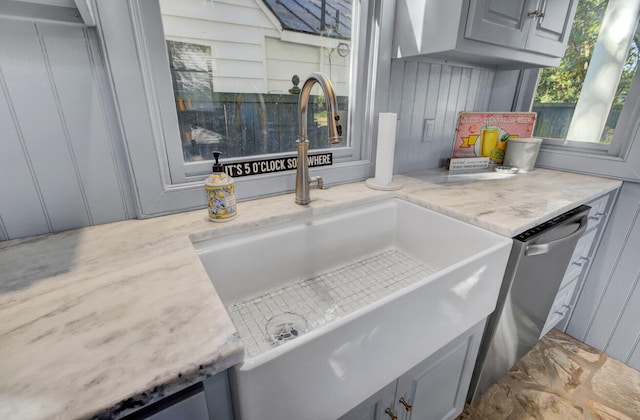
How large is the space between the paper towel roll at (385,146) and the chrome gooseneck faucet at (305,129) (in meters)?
0.29

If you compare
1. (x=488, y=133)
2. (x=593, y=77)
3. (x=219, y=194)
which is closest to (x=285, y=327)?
(x=219, y=194)

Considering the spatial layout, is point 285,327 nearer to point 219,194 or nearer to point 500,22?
point 219,194

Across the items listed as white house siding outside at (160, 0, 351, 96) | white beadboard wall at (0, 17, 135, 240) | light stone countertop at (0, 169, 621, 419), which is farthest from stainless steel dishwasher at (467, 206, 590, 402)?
white beadboard wall at (0, 17, 135, 240)

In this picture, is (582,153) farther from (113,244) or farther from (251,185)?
(113,244)

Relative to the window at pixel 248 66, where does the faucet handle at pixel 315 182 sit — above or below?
below

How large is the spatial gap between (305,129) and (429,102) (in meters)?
0.87

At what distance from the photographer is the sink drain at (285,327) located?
79 centimetres

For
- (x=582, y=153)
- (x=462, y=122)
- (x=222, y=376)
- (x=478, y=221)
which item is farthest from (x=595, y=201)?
(x=222, y=376)

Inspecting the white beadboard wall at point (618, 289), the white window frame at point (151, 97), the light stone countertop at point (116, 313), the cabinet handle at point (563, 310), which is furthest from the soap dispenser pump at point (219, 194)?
the white beadboard wall at point (618, 289)

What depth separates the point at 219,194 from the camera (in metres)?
0.87

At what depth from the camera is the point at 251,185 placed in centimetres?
107

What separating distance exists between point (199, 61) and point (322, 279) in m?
0.87

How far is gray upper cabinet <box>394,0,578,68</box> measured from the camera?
1.05m

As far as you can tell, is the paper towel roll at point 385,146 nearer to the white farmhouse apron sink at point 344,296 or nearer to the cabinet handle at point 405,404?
the white farmhouse apron sink at point 344,296
